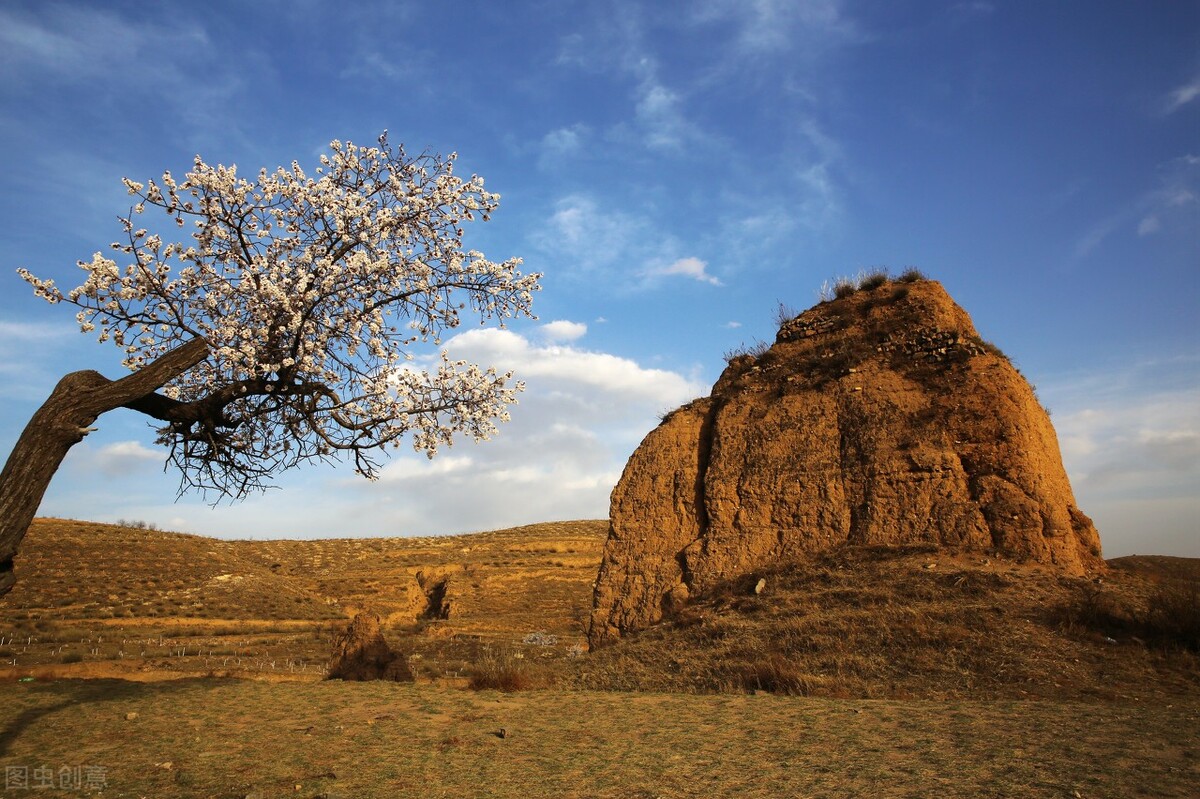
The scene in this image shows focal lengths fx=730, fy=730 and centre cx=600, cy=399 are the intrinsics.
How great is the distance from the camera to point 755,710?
8570 millimetres

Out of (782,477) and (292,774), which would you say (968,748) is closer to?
(292,774)

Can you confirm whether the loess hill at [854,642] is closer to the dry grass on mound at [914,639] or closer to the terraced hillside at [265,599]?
the dry grass on mound at [914,639]

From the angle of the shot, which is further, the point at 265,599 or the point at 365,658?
the point at 265,599

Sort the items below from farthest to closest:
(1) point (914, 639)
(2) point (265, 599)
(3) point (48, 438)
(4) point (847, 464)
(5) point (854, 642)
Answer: (2) point (265, 599)
(4) point (847, 464)
(5) point (854, 642)
(1) point (914, 639)
(3) point (48, 438)

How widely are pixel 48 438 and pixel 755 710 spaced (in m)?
7.60

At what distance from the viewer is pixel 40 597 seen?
33.2m

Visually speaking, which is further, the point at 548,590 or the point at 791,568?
the point at 548,590

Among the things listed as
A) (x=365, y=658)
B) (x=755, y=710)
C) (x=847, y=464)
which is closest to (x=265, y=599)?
(x=365, y=658)

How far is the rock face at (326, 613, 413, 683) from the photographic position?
46.0 feet

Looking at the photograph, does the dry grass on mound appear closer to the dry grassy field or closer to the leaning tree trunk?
the dry grassy field

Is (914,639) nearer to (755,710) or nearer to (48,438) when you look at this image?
(755,710)

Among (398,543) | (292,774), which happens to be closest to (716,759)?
(292,774)

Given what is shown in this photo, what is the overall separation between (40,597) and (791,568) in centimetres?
3551

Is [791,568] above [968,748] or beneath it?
above
